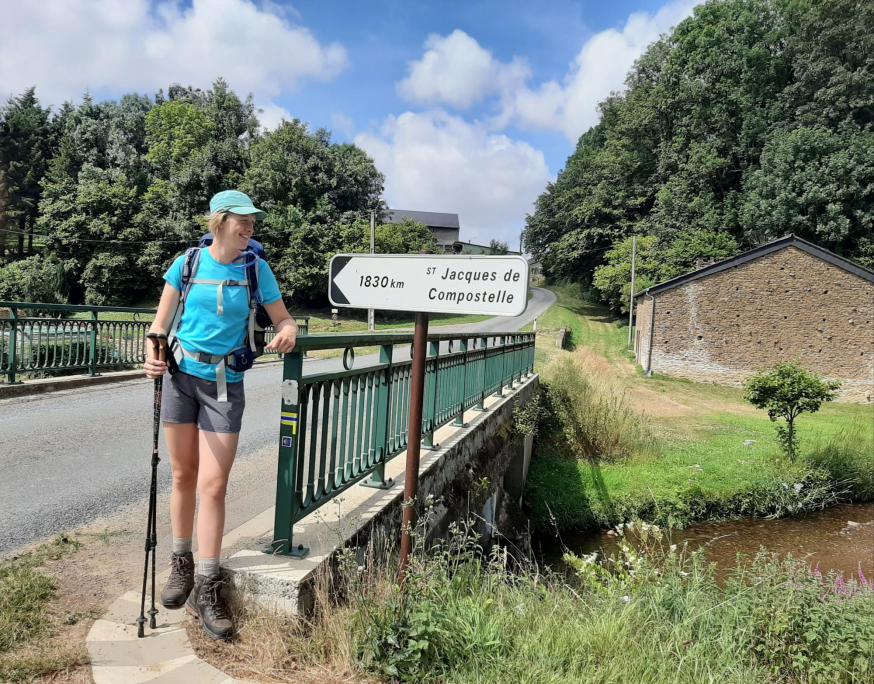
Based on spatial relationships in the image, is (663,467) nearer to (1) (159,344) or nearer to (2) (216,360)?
(2) (216,360)

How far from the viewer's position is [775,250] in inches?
984

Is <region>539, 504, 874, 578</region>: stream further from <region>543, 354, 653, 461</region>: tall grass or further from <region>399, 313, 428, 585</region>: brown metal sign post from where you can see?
<region>399, 313, 428, 585</region>: brown metal sign post

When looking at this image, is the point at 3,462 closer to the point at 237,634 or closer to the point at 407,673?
the point at 237,634

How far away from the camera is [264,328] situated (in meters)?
2.52

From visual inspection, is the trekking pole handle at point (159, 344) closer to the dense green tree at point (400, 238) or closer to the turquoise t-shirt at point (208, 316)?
the turquoise t-shirt at point (208, 316)

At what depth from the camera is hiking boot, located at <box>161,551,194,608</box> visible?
94.3 inches

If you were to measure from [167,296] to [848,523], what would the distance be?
545 inches

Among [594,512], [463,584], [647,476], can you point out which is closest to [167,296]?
[463,584]

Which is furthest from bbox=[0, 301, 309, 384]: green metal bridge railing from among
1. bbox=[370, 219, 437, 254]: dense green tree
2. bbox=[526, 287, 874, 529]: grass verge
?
bbox=[370, 219, 437, 254]: dense green tree

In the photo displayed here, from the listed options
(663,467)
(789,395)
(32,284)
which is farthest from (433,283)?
(32,284)

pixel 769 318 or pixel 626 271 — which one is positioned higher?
pixel 626 271

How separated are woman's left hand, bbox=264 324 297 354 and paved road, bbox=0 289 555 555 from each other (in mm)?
2204

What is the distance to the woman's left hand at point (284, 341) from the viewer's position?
2.37 m

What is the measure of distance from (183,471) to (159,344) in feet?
1.90
